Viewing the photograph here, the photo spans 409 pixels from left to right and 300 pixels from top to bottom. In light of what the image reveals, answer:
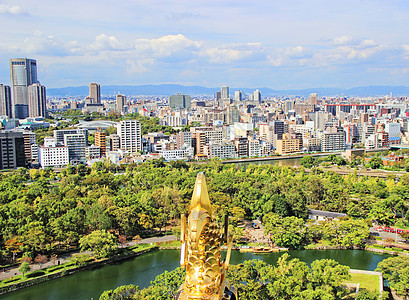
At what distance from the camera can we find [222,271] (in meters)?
4.13

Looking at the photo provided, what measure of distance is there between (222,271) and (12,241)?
9946 mm

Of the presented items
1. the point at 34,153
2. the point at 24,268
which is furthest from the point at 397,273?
the point at 34,153

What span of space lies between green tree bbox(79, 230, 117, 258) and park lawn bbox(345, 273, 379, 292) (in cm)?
683

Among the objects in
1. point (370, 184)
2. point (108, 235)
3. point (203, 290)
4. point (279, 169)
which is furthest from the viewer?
point (279, 169)

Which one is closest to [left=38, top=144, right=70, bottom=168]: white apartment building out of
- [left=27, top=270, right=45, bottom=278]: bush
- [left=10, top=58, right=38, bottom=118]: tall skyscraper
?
[left=27, top=270, right=45, bottom=278]: bush

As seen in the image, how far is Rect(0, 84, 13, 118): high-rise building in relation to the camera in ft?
187

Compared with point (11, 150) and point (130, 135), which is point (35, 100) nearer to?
point (130, 135)

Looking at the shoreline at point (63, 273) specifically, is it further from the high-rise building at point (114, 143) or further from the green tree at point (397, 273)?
the high-rise building at point (114, 143)

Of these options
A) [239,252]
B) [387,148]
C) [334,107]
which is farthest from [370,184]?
[334,107]

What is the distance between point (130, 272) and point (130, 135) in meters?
23.3

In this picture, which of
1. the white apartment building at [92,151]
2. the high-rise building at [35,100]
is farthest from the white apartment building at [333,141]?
the high-rise building at [35,100]

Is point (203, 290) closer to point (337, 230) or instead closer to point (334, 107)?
point (337, 230)

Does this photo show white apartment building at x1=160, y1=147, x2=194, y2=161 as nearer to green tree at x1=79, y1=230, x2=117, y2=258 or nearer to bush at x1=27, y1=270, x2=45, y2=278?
green tree at x1=79, y1=230, x2=117, y2=258

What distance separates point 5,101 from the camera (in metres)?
57.3
